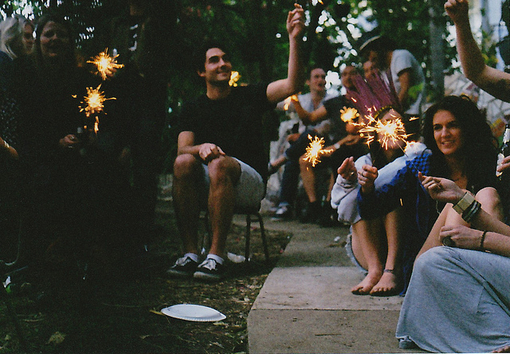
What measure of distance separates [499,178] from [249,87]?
2104 millimetres

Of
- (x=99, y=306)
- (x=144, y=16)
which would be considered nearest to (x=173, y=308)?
(x=99, y=306)

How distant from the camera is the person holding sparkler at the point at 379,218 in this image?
10.5ft

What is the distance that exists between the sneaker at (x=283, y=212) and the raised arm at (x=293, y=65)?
317 centimetres

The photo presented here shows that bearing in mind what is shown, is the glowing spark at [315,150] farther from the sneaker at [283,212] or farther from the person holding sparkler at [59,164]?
the person holding sparkler at [59,164]

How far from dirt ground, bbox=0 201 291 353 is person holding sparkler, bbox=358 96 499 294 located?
0.99m

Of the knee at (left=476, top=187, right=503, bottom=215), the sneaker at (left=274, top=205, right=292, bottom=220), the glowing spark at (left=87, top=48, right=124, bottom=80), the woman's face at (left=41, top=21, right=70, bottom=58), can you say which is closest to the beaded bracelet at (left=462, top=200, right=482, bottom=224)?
the knee at (left=476, top=187, right=503, bottom=215)

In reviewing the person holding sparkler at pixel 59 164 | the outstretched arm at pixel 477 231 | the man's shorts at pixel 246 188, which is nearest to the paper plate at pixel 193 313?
the person holding sparkler at pixel 59 164

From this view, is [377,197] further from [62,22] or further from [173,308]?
[62,22]

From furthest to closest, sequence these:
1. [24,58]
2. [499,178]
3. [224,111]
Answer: [224,111] < [24,58] < [499,178]

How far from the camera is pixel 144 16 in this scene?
4293mm

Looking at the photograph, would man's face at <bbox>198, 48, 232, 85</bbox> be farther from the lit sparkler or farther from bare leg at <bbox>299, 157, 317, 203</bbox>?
bare leg at <bbox>299, 157, 317, 203</bbox>

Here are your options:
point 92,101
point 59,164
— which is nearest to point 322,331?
point 59,164

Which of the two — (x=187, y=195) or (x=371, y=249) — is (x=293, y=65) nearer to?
(x=187, y=195)

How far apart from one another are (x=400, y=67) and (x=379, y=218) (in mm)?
1768
